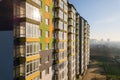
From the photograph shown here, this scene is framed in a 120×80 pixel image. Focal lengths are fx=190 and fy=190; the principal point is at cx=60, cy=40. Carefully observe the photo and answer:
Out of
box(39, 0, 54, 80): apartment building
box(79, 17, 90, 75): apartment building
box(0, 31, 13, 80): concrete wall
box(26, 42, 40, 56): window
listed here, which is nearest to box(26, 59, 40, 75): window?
box(26, 42, 40, 56): window

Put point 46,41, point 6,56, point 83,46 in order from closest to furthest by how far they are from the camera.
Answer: point 6,56
point 46,41
point 83,46

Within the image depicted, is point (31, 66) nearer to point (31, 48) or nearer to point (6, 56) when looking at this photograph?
point (31, 48)

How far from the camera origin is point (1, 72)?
28594mm

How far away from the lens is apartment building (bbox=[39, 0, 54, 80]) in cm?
3975

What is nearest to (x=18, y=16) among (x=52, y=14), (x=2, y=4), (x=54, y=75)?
(x=2, y=4)

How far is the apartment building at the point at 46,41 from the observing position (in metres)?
39.8

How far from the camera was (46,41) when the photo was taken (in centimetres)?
4256

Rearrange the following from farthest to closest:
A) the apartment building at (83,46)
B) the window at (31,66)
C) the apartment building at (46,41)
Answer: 1. the apartment building at (83,46)
2. the apartment building at (46,41)
3. the window at (31,66)

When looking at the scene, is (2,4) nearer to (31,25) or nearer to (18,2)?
(18,2)

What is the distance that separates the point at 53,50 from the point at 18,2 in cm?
2130

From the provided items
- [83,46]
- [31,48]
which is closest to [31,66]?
[31,48]

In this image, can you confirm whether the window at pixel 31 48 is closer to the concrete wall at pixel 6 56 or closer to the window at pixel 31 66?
the window at pixel 31 66

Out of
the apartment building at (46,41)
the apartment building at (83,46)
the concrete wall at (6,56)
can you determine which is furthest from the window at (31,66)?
the apartment building at (83,46)

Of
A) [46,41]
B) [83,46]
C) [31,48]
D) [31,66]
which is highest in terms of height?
[46,41]
